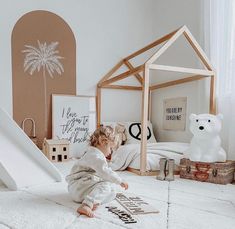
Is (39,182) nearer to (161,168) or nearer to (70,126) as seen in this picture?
(161,168)

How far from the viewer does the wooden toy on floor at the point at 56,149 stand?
6.90 ft

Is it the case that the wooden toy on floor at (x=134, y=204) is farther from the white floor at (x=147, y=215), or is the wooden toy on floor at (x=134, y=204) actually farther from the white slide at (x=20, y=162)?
the white slide at (x=20, y=162)

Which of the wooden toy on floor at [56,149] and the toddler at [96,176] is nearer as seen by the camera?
the toddler at [96,176]

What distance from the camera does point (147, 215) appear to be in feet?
3.31

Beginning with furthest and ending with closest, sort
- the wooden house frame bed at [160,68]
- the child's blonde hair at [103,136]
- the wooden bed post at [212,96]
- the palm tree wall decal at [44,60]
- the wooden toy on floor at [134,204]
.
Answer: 1. the palm tree wall decal at [44,60]
2. the wooden bed post at [212,96]
3. the wooden house frame bed at [160,68]
4. the child's blonde hair at [103,136]
5. the wooden toy on floor at [134,204]

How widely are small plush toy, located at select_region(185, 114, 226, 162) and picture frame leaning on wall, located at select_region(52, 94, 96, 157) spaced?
109 centimetres

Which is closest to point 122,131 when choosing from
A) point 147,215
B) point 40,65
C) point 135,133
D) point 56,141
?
point 135,133

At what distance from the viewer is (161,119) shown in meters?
2.56

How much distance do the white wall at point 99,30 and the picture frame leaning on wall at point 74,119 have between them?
11 cm

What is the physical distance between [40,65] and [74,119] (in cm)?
55

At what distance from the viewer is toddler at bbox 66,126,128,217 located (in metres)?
1.09

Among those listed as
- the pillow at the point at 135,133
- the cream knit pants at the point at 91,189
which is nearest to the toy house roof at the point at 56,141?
the pillow at the point at 135,133

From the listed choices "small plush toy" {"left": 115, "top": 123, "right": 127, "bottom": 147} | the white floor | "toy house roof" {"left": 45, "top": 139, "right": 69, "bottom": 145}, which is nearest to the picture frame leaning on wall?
"toy house roof" {"left": 45, "top": 139, "right": 69, "bottom": 145}

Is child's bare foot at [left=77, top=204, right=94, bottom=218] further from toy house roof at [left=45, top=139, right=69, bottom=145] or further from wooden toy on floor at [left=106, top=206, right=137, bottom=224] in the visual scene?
toy house roof at [left=45, top=139, right=69, bottom=145]
